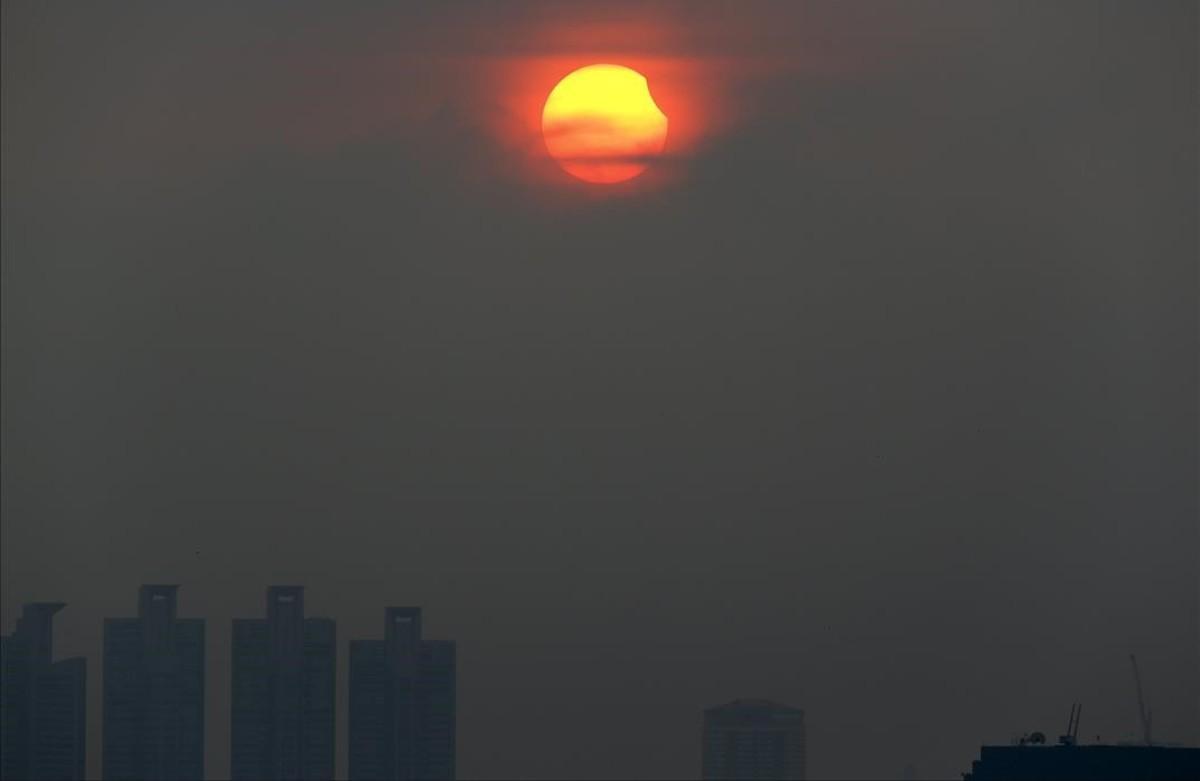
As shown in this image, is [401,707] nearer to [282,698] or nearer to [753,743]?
[282,698]

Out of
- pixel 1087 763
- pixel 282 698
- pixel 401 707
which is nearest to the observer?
pixel 1087 763

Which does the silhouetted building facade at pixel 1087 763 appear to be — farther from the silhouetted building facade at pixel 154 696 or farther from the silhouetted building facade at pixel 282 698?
the silhouetted building facade at pixel 154 696

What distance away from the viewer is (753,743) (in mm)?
12836

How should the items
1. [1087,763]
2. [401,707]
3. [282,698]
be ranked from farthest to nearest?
[282,698]
[401,707]
[1087,763]

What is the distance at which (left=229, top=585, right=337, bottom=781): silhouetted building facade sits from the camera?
1425cm

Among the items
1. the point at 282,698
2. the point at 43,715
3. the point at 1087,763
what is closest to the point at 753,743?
the point at 1087,763

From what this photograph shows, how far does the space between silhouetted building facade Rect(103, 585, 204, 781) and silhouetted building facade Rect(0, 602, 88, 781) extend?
28 centimetres

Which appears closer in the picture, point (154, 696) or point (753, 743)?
point (753, 743)

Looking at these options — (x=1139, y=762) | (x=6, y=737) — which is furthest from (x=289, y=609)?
(x=1139, y=762)

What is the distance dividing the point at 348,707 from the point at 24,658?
9.38 feet

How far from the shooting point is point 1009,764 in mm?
12414

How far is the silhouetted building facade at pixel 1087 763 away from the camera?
40.4ft

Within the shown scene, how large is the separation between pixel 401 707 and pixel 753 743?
3374mm

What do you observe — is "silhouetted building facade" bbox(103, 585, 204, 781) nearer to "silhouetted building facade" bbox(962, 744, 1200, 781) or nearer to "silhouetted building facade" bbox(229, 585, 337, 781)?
"silhouetted building facade" bbox(229, 585, 337, 781)
